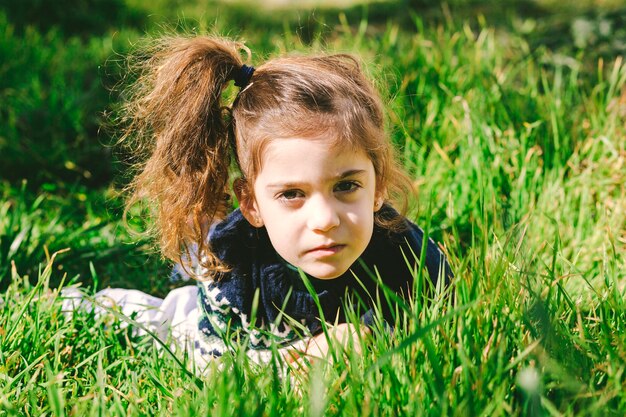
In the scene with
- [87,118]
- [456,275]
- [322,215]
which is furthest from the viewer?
[87,118]

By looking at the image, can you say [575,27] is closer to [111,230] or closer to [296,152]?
[296,152]

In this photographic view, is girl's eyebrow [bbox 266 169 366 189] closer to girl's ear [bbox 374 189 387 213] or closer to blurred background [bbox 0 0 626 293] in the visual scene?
girl's ear [bbox 374 189 387 213]

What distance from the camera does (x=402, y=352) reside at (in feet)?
4.61

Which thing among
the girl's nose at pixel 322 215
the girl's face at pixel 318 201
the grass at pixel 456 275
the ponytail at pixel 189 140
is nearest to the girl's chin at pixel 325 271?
the girl's face at pixel 318 201

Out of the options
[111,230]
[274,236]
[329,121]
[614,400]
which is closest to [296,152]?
[329,121]

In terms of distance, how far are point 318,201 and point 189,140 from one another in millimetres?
525

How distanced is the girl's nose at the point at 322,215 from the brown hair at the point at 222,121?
0.59ft

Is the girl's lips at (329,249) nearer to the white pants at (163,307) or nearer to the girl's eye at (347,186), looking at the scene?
the girl's eye at (347,186)

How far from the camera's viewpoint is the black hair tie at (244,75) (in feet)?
6.84

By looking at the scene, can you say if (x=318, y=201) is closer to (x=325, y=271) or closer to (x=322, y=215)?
(x=322, y=215)

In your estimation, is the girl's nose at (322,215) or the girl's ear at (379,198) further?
the girl's ear at (379,198)

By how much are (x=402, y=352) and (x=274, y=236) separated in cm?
63

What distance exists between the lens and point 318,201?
70.2 inches

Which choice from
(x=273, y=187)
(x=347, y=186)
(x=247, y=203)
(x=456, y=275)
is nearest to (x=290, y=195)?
(x=273, y=187)
